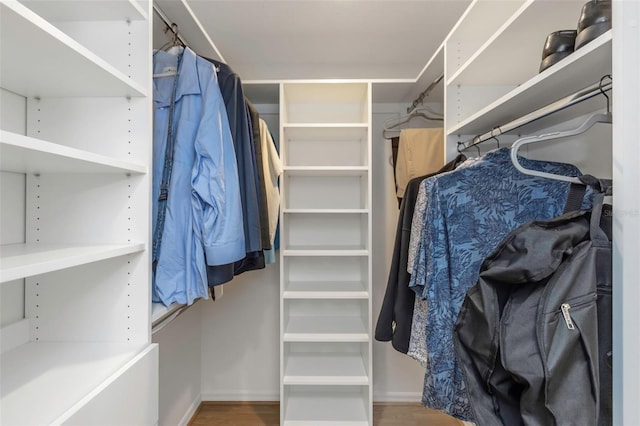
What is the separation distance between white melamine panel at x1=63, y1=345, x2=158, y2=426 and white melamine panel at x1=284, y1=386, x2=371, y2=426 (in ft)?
3.85

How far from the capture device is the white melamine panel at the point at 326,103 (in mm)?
1812

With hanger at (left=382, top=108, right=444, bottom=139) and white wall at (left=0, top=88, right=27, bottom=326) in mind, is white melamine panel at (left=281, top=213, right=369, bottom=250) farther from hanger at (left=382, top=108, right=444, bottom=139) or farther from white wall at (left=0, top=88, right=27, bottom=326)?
white wall at (left=0, top=88, right=27, bottom=326)

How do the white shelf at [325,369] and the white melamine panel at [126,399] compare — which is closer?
the white melamine panel at [126,399]

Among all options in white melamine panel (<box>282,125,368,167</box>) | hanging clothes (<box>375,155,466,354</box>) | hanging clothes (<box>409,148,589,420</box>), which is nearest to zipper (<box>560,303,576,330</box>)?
hanging clothes (<box>409,148,589,420</box>)

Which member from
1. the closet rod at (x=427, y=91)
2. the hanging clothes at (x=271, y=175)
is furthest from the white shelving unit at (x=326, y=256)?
the closet rod at (x=427, y=91)

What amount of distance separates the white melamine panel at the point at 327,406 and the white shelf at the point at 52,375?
131cm

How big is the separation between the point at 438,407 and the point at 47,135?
147 centimetres

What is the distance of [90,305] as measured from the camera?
870 mm

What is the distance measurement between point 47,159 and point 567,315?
1.11 metres

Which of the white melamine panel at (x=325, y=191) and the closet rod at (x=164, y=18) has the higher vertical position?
the closet rod at (x=164, y=18)

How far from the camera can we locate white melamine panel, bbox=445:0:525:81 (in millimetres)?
1152

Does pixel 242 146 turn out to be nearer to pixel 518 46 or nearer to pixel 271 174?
pixel 271 174

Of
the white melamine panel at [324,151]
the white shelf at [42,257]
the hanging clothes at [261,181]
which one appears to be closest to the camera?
the white shelf at [42,257]

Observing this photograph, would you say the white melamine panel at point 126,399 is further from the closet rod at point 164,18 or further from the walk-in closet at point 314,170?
the closet rod at point 164,18
